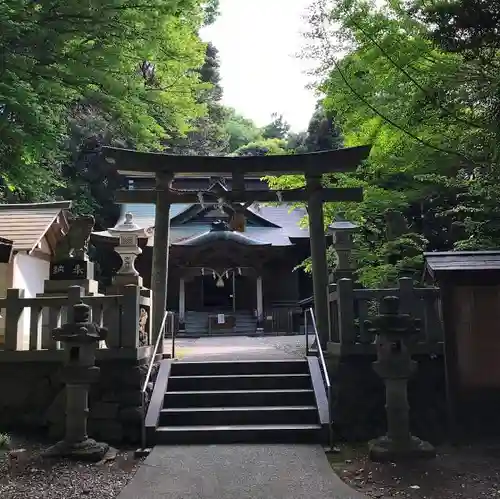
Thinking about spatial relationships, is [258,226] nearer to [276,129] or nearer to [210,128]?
[210,128]

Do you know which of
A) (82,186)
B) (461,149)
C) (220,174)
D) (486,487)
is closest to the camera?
(486,487)

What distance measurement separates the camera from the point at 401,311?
24.6 ft

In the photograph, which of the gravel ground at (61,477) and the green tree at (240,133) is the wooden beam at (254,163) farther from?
the green tree at (240,133)

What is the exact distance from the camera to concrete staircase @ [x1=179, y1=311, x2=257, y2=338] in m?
20.0

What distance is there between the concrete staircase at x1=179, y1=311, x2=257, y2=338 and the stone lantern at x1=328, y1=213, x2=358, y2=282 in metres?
9.58

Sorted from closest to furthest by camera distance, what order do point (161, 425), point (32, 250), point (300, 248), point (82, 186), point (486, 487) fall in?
point (486, 487) → point (161, 425) → point (32, 250) → point (300, 248) → point (82, 186)

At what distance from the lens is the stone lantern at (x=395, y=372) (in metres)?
6.09

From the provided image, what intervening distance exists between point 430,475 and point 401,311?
102 inches

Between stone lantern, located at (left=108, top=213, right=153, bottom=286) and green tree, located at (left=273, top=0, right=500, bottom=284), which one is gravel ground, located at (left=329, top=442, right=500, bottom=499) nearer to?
green tree, located at (left=273, top=0, right=500, bottom=284)

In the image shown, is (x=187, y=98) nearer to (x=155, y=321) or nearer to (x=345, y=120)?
(x=345, y=120)

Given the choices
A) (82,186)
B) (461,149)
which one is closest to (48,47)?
(461,149)

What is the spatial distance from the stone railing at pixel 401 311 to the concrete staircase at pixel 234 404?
1.04 meters

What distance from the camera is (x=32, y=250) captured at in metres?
11.2

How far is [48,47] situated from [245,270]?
15.0 meters
